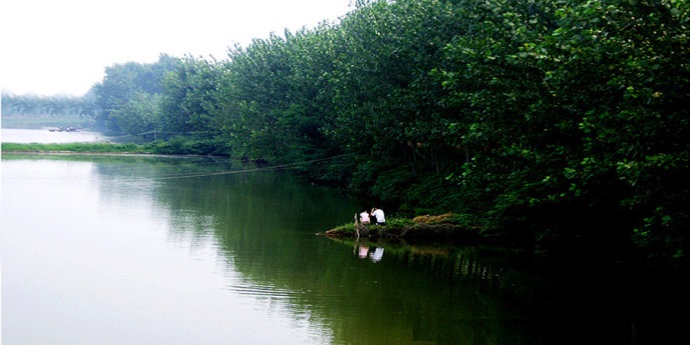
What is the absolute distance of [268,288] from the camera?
21844 mm

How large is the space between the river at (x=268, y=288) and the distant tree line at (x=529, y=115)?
2.10 meters

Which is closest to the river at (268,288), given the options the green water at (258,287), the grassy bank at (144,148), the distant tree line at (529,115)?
the green water at (258,287)

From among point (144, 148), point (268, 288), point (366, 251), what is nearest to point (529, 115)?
point (268, 288)

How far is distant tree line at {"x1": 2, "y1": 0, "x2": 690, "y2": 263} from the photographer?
17188mm

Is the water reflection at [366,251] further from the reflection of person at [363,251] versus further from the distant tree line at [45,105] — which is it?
the distant tree line at [45,105]

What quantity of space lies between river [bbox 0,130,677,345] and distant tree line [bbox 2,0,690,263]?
6.90 ft

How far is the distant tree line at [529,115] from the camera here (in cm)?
1719

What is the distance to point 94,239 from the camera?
3008 cm

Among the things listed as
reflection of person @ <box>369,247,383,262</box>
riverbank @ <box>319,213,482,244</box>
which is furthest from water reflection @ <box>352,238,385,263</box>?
riverbank @ <box>319,213,482,244</box>

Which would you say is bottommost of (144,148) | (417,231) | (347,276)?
(347,276)

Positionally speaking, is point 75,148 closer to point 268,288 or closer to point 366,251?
point 366,251

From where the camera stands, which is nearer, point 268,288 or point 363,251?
point 268,288

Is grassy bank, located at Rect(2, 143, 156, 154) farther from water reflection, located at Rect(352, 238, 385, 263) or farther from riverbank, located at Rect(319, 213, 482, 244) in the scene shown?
water reflection, located at Rect(352, 238, 385, 263)

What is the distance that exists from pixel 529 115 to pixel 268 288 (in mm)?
8604
